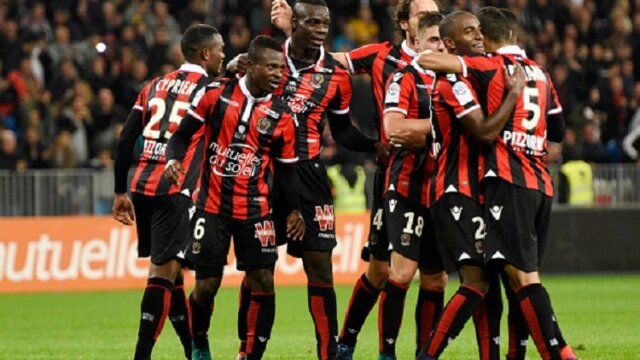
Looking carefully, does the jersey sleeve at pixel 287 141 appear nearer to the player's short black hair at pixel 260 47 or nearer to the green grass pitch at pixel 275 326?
the player's short black hair at pixel 260 47

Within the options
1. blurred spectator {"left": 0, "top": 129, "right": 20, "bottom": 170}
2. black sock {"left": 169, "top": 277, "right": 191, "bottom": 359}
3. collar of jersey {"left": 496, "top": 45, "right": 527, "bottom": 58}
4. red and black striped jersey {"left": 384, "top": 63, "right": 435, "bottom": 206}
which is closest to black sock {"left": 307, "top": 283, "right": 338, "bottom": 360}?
red and black striped jersey {"left": 384, "top": 63, "right": 435, "bottom": 206}

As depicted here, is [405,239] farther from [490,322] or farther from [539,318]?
[539,318]

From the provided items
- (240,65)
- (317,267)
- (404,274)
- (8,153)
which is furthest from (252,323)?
(8,153)

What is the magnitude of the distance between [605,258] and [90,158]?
773 cm

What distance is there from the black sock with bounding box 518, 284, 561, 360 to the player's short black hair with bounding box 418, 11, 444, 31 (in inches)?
83.2

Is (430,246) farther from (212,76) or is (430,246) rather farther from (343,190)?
(343,190)

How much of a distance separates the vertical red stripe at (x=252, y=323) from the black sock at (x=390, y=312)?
0.91 metres

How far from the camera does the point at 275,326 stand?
1484 cm

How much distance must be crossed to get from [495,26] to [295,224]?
199 centimetres

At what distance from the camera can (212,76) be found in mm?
10938

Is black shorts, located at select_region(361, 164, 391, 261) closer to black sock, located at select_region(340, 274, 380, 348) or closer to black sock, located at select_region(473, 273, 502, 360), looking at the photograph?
black sock, located at select_region(340, 274, 380, 348)

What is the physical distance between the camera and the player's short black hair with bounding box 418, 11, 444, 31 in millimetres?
10164

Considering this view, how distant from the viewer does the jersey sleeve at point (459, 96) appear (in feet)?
29.6

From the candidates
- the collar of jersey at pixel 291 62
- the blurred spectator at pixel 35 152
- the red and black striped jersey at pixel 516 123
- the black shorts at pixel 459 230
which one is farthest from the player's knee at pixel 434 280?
the blurred spectator at pixel 35 152
